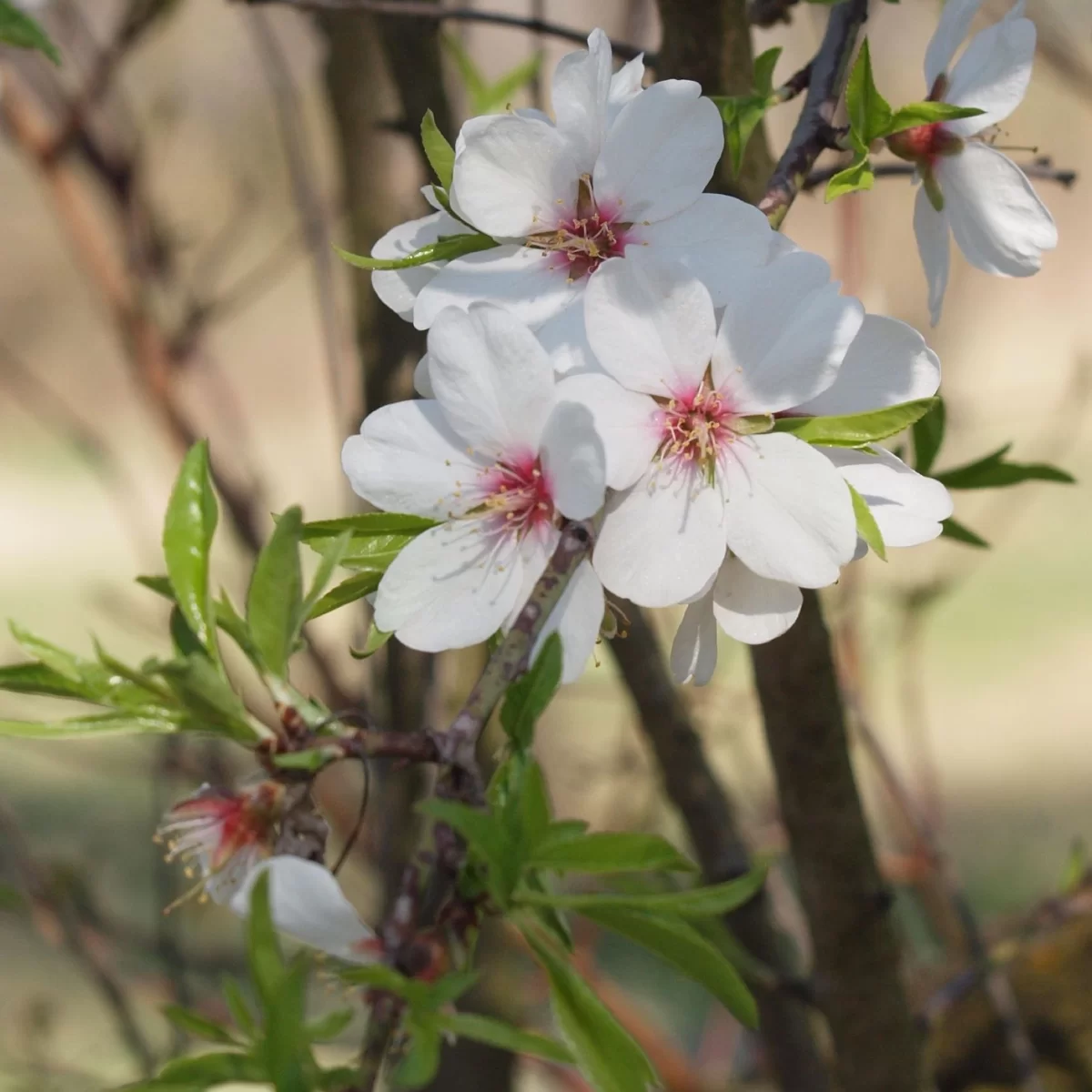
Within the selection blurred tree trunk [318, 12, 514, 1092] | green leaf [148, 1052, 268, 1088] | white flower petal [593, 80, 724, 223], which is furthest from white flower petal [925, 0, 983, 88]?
blurred tree trunk [318, 12, 514, 1092]

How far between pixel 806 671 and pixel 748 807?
1.54 meters

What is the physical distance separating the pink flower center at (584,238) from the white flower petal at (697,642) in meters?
0.13

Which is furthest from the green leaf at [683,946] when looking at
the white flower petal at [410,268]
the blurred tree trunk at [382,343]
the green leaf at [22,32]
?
the blurred tree trunk at [382,343]

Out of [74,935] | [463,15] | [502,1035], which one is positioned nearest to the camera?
[502,1035]

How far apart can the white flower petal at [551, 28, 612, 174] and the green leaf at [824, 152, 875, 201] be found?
0.28 feet

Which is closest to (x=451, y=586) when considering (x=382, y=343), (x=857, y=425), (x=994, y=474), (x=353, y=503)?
(x=857, y=425)

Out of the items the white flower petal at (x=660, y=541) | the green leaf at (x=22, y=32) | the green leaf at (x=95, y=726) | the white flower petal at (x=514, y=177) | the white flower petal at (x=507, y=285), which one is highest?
the green leaf at (x=22, y=32)

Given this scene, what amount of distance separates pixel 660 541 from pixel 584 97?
162 millimetres

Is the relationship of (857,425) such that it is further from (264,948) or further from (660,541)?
(264,948)

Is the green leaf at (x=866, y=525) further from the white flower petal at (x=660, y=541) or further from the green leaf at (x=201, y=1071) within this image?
the green leaf at (x=201, y=1071)

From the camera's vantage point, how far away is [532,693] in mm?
340

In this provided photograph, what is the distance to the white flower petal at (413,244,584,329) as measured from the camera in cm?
40

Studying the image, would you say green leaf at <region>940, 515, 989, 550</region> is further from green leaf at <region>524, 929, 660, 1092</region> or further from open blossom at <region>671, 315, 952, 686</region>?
green leaf at <region>524, 929, 660, 1092</region>

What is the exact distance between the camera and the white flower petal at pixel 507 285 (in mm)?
403
